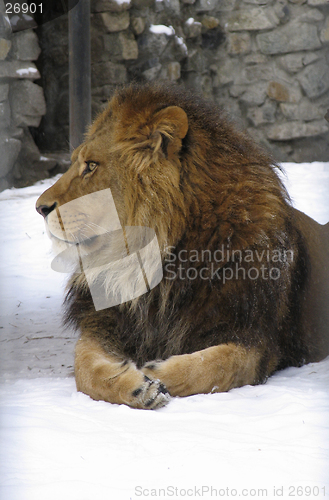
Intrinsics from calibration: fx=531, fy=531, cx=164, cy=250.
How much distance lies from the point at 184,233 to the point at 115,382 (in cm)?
61

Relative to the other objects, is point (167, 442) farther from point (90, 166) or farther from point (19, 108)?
point (19, 108)

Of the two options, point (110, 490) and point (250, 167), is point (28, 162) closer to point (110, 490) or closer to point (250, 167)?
point (250, 167)

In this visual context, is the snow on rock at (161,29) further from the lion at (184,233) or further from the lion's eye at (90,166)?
the lion's eye at (90,166)

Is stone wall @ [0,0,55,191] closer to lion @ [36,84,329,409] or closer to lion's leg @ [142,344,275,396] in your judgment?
lion @ [36,84,329,409]

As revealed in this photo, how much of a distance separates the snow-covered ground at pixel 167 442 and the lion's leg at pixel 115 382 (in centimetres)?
4

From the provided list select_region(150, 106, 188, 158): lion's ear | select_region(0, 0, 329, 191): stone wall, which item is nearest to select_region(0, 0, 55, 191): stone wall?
select_region(0, 0, 329, 191): stone wall

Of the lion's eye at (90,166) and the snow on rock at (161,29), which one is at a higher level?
the snow on rock at (161,29)

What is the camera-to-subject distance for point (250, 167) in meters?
2.11

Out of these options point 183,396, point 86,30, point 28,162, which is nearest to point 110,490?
point 183,396

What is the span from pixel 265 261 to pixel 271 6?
556 cm

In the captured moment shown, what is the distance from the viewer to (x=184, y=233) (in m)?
2.03

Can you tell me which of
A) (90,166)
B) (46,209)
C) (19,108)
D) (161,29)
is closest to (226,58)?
(161,29)

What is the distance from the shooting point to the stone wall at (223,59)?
20.3 ft

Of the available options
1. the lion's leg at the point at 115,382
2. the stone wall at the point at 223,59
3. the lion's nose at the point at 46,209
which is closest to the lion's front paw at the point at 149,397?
the lion's leg at the point at 115,382
